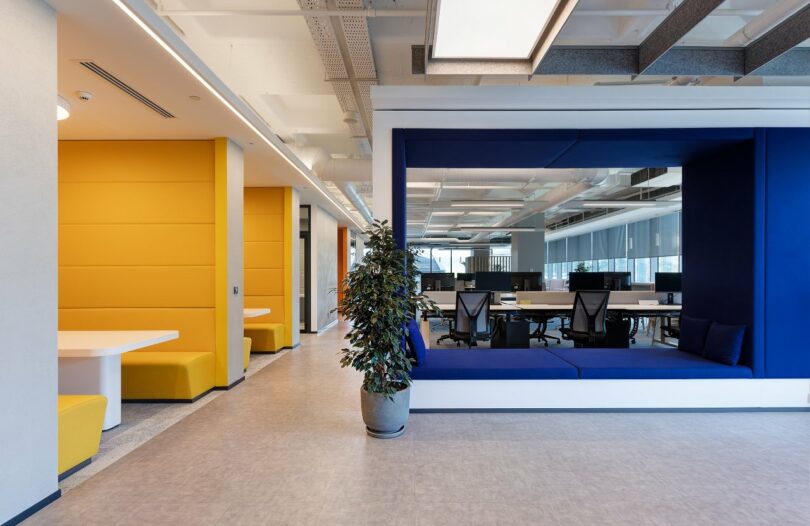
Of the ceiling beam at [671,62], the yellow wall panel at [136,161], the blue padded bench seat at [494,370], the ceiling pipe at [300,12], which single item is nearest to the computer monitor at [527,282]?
the blue padded bench seat at [494,370]

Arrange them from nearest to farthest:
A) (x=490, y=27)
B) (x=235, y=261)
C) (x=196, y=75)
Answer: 1. (x=490, y=27)
2. (x=196, y=75)
3. (x=235, y=261)

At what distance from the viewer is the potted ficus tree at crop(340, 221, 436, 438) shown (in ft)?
11.7

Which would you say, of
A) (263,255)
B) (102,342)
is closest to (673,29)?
(102,342)

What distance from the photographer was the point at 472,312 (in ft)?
20.8

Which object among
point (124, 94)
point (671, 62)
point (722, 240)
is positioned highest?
point (671, 62)

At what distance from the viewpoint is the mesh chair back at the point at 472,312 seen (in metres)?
6.34

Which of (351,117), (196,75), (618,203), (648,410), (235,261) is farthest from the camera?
(618,203)

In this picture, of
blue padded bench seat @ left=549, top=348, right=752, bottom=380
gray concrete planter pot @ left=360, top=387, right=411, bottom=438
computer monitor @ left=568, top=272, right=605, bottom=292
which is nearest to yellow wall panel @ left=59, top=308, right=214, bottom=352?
gray concrete planter pot @ left=360, top=387, right=411, bottom=438

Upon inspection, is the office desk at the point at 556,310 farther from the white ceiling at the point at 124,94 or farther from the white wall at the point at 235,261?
the white ceiling at the point at 124,94

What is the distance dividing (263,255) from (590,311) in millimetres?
5806

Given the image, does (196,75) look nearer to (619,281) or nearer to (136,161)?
(136,161)

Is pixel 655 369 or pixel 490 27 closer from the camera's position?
pixel 490 27

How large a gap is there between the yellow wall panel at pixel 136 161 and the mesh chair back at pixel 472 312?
3888mm

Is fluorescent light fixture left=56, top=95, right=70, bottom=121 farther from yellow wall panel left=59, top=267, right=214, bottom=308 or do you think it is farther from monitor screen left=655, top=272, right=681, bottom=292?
monitor screen left=655, top=272, right=681, bottom=292
